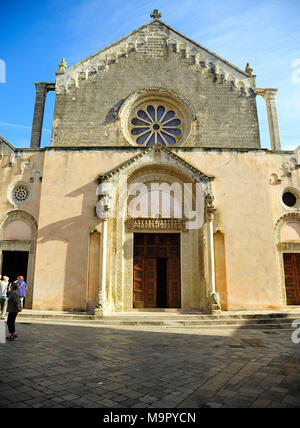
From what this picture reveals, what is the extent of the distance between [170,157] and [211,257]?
206 inches

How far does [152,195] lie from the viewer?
15.1 meters

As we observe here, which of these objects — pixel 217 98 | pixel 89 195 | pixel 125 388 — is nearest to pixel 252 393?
pixel 125 388

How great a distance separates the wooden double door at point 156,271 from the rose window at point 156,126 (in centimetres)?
550

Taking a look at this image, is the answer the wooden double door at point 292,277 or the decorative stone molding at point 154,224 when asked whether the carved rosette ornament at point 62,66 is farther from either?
the wooden double door at point 292,277

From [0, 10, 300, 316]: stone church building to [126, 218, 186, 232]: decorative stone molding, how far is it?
0.16ft

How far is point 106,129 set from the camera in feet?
52.3

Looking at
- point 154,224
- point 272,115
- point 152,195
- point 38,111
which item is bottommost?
point 154,224

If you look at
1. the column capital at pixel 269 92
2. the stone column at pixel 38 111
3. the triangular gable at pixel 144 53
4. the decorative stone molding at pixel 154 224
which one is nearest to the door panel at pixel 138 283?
the decorative stone molding at pixel 154 224

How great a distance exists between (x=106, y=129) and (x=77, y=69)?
4.13 metres

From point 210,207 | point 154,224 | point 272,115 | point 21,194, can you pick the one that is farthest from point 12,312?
point 272,115

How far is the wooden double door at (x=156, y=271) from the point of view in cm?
1409

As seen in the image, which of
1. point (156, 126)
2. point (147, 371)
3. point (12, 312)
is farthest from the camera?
point (156, 126)

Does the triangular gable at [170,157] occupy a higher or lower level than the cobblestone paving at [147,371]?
higher

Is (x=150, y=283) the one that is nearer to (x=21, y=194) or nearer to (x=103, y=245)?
(x=103, y=245)
